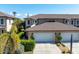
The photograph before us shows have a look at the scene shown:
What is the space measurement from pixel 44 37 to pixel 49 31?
0.43 meters

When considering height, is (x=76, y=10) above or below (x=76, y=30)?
above

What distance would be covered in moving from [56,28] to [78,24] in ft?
2.69

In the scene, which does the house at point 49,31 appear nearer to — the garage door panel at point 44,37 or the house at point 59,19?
the garage door panel at point 44,37

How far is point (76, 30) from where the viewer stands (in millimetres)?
5766

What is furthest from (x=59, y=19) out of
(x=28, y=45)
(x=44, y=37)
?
(x=28, y=45)

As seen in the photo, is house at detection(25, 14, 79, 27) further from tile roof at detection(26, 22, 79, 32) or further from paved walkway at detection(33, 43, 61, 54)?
paved walkway at detection(33, 43, 61, 54)

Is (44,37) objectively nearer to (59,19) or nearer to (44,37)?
(44,37)

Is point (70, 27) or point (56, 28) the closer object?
point (70, 27)

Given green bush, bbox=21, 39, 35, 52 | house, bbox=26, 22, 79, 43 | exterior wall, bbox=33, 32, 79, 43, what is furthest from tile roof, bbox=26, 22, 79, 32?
green bush, bbox=21, 39, 35, 52

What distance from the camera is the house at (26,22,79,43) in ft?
19.7

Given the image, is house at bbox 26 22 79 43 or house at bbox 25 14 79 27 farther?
house at bbox 26 22 79 43
